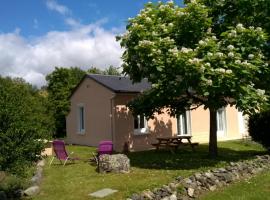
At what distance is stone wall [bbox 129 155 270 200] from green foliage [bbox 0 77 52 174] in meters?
2.79

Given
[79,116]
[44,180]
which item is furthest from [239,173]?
[79,116]

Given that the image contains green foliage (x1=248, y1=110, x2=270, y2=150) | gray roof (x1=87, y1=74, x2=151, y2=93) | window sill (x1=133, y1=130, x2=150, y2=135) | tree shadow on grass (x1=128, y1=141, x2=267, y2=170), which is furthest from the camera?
window sill (x1=133, y1=130, x2=150, y2=135)

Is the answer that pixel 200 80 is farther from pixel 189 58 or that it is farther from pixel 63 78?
pixel 63 78

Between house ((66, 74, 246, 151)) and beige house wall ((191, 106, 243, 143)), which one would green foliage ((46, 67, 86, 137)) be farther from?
beige house wall ((191, 106, 243, 143))

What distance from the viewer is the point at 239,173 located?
13.3m

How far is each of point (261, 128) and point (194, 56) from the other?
726 centimetres

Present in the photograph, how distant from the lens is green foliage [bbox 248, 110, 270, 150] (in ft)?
62.0

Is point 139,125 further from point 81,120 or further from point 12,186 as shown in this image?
point 12,186

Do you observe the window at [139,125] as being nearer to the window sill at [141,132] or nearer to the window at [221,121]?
the window sill at [141,132]

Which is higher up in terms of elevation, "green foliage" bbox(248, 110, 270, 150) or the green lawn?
"green foliage" bbox(248, 110, 270, 150)

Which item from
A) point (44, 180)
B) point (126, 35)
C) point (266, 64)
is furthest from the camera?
point (126, 35)

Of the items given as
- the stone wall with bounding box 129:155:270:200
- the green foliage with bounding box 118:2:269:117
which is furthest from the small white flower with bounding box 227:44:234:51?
the stone wall with bounding box 129:155:270:200

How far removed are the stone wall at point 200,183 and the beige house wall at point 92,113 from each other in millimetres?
10345

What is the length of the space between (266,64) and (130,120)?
32.7 ft
